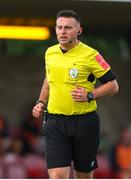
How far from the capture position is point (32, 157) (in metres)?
14.1

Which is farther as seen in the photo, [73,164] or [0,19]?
[0,19]

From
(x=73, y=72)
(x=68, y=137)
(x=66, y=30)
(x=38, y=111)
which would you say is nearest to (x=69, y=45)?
(x=66, y=30)

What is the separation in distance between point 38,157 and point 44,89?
655cm

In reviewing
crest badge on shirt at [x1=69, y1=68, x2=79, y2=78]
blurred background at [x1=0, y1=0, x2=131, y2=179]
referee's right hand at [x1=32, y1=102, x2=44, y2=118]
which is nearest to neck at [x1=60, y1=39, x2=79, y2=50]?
crest badge on shirt at [x1=69, y1=68, x2=79, y2=78]

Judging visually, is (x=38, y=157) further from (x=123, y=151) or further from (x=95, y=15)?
(x=95, y=15)

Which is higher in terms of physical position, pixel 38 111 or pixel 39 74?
pixel 39 74

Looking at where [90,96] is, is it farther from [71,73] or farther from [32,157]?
[32,157]

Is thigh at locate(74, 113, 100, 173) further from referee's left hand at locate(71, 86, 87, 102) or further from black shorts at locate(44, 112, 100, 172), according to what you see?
referee's left hand at locate(71, 86, 87, 102)

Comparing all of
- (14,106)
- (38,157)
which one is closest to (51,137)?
(38,157)

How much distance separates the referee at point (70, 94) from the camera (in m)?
7.44

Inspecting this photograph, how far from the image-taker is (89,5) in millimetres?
13555

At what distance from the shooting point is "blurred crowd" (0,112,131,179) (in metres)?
13.5

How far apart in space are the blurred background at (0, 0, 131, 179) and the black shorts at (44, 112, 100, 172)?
219 inches

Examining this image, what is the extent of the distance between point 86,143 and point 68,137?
0.19m
